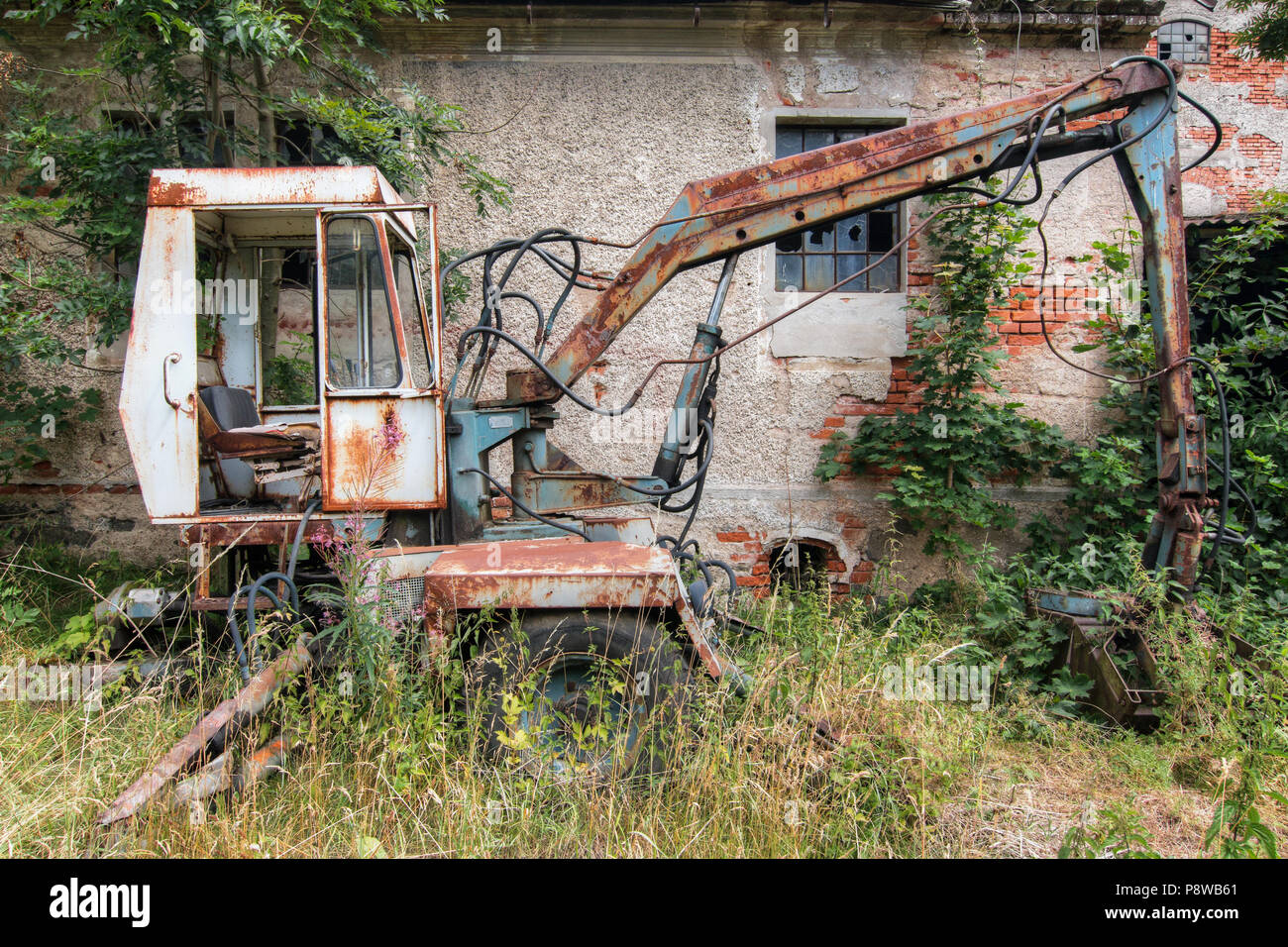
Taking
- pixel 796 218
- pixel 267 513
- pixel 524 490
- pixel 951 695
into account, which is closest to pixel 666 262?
pixel 796 218

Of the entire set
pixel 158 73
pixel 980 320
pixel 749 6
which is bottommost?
pixel 980 320

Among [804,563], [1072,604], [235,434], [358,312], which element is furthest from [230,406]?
[1072,604]

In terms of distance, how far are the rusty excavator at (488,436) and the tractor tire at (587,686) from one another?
0.01m

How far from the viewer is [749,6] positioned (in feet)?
18.9

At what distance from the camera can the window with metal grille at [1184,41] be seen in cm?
643

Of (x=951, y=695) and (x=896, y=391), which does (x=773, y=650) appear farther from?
(x=896, y=391)

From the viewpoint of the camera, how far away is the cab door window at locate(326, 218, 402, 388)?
3467 mm

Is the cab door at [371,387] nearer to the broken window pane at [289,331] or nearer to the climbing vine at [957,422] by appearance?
the broken window pane at [289,331]

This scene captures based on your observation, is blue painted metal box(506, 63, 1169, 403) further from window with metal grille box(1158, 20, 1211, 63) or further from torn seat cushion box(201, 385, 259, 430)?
window with metal grille box(1158, 20, 1211, 63)

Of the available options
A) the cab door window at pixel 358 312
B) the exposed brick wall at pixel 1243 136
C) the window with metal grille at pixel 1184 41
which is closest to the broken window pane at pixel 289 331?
the cab door window at pixel 358 312

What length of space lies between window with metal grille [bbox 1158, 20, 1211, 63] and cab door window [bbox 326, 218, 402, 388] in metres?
6.82

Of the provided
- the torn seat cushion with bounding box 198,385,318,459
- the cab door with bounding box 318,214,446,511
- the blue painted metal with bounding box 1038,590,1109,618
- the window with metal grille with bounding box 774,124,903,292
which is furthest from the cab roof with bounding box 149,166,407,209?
the blue painted metal with bounding box 1038,590,1109,618

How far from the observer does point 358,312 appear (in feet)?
11.9
